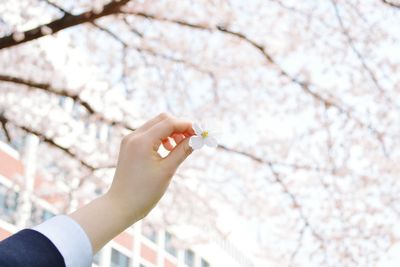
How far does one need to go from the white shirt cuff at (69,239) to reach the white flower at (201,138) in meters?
0.23

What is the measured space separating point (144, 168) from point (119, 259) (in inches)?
1247

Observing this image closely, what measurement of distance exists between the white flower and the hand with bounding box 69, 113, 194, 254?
15mm

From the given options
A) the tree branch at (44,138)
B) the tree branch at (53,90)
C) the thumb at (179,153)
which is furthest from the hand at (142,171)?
the tree branch at (44,138)

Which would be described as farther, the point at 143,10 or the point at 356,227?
the point at 356,227

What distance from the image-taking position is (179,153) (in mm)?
962

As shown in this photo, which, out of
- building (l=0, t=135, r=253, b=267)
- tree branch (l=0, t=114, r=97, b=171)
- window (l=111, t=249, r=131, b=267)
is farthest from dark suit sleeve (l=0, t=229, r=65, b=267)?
window (l=111, t=249, r=131, b=267)

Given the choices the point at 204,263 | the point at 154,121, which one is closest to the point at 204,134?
the point at 154,121

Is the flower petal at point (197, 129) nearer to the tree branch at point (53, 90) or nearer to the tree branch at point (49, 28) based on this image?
the tree branch at point (49, 28)

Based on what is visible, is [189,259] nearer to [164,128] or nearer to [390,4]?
[390,4]

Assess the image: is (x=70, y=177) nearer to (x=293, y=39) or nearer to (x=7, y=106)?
(x=7, y=106)

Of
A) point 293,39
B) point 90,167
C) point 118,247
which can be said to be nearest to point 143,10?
point 90,167

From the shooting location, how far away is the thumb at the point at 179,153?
3.12 feet

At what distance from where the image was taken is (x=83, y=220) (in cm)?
84

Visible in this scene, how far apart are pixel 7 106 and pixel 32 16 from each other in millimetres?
923
